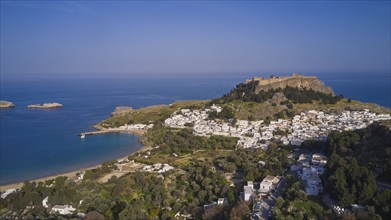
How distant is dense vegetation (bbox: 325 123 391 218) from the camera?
1356cm

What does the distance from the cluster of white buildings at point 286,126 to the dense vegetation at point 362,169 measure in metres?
4.88

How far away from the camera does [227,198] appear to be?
16391 millimetres

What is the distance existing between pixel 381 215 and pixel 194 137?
1876cm

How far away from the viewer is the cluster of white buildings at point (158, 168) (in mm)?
21714

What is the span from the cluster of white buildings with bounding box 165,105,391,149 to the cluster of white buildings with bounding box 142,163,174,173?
718 centimetres

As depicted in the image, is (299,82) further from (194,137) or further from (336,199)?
(336,199)

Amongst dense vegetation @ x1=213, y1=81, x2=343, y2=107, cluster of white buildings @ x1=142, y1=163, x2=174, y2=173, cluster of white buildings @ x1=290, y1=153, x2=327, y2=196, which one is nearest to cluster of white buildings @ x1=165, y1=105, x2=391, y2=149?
dense vegetation @ x1=213, y1=81, x2=343, y2=107

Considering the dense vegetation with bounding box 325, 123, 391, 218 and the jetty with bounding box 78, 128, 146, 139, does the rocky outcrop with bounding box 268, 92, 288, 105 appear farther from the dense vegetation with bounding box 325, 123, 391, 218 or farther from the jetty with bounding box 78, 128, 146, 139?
the dense vegetation with bounding box 325, 123, 391, 218

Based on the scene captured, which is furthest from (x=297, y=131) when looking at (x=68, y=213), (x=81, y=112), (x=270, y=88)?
(x=81, y=112)

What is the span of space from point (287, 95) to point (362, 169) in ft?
81.6

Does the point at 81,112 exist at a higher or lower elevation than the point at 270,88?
lower

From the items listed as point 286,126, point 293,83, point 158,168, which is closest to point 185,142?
point 158,168

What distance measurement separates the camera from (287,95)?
39219 mm

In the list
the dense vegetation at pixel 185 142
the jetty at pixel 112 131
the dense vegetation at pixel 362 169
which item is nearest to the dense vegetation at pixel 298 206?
the dense vegetation at pixel 362 169
